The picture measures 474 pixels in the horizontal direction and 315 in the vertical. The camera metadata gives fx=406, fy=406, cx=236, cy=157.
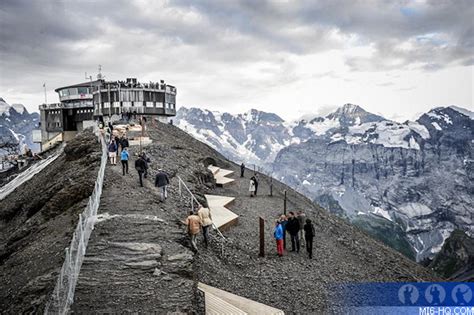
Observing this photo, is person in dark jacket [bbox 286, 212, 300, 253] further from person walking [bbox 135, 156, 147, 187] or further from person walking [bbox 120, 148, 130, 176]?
person walking [bbox 120, 148, 130, 176]

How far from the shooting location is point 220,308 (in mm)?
12938

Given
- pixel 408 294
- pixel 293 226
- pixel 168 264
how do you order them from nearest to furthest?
pixel 168 264, pixel 408 294, pixel 293 226

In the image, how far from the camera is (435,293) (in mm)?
16281

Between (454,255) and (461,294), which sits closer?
(461,294)

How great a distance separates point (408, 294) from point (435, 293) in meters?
1.21

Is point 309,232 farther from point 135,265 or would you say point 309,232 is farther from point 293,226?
point 135,265

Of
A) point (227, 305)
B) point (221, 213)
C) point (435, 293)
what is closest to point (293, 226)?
point (435, 293)

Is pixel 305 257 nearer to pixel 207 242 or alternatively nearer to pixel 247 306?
pixel 207 242

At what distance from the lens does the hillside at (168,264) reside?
12.0 meters

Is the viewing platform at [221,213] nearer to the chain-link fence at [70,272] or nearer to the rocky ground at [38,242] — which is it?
the rocky ground at [38,242]

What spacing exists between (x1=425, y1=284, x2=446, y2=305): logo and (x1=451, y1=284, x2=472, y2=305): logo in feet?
1.36

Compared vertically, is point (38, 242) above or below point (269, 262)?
above

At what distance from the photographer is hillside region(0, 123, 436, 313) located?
12.0 m

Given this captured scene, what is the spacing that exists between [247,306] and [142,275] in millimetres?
3802
